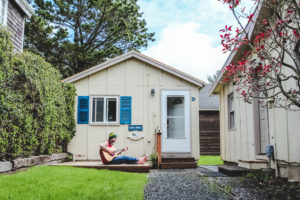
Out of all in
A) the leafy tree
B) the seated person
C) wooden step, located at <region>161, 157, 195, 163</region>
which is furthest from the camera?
the leafy tree

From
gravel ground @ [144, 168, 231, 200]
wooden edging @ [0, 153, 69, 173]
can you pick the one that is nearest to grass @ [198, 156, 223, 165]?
wooden edging @ [0, 153, 69, 173]

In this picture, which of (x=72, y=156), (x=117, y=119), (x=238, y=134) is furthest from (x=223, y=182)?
(x=72, y=156)

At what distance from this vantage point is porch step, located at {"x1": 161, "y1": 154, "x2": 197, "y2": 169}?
29.5 feet

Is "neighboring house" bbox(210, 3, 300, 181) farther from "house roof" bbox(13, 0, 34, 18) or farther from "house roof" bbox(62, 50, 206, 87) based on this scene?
"house roof" bbox(13, 0, 34, 18)

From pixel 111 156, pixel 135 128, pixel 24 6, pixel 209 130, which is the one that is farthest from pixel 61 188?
pixel 209 130

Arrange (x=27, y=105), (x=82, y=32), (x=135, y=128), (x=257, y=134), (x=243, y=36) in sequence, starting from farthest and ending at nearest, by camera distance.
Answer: (x=82, y=32), (x=135, y=128), (x=243, y=36), (x=257, y=134), (x=27, y=105)

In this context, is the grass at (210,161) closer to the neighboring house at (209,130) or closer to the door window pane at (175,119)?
the door window pane at (175,119)

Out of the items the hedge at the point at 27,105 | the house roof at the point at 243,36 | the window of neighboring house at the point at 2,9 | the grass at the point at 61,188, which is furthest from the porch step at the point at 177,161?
the window of neighboring house at the point at 2,9

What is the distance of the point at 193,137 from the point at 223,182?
14.4ft

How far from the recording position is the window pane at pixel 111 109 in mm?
9969

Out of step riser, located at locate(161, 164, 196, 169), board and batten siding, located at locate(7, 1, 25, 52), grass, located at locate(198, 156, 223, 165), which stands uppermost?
board and batten siding, located at locate(7, 1, 25, 52)

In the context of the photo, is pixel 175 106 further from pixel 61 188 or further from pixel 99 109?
pixel 61 188

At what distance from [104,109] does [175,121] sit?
2.43 meters

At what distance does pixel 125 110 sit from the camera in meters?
9.96
